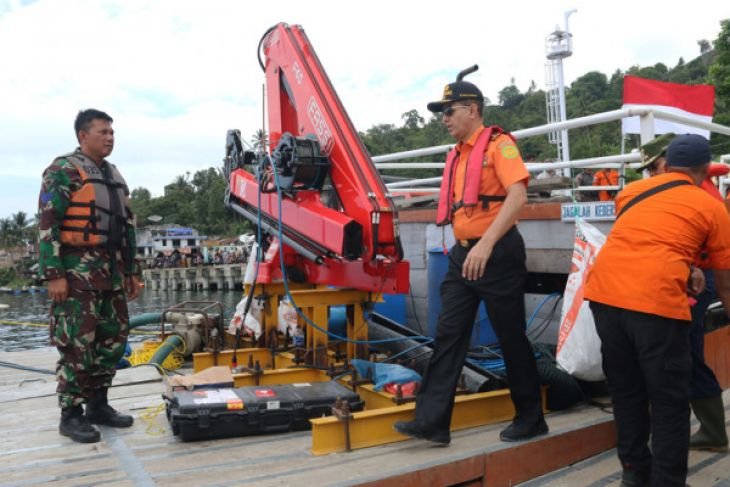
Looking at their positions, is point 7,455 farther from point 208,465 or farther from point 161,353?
point 161,353

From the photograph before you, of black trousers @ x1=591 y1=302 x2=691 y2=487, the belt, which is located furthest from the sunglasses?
black trousers @ x1=591 y1=302 x2=691 y2=487

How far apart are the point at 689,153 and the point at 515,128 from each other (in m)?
61.1

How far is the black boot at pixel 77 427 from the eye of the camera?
3322 millimetres

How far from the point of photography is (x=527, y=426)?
3117mm

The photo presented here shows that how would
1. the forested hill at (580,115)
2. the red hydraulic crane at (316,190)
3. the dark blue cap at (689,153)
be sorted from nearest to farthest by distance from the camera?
the dark blue cap at (689,153) < the red hydraulic crane at (316,190) < the forested hill at (580,115)

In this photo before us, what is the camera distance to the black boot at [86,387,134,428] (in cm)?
362

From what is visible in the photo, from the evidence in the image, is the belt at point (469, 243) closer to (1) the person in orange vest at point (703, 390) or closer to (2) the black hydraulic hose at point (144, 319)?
(1) the person in orange vest at point (703, 390)

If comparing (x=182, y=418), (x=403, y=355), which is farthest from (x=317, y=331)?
(x=182, y=418)

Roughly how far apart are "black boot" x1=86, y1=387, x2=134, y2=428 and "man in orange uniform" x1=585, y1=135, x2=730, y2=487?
274 centimetres

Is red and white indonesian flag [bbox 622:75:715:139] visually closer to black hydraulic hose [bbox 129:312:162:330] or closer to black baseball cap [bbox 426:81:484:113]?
black baseball cap [bbox 426:81:484:113]

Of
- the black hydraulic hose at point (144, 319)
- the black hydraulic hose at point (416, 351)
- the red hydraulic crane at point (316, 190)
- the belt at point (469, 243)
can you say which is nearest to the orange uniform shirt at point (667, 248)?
the belt at point (469, 243)

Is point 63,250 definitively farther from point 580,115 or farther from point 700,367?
point 580,115

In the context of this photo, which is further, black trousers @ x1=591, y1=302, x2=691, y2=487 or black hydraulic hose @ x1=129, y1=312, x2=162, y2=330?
black hydraulic hose @ x1=129, y1=312, x2=162, y2=330

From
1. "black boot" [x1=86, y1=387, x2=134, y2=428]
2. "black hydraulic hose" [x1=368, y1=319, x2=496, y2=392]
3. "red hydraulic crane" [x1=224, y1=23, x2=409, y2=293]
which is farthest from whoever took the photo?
"red hydraulic crane" [x1=224, y1=23, x2=409, y2=293]
